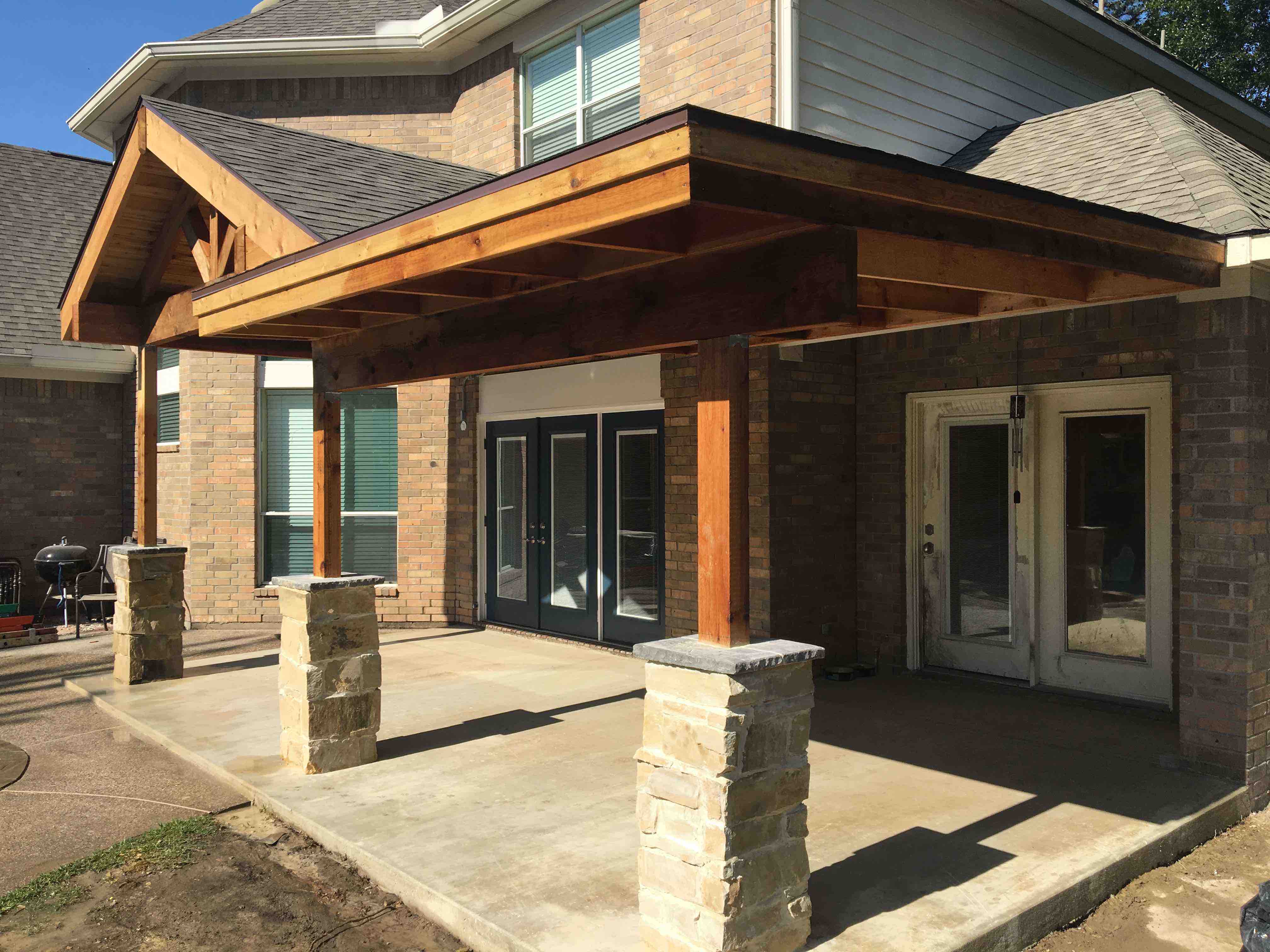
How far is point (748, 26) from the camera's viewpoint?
312 inches

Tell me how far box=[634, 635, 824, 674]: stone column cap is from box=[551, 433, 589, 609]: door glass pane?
19.3 feet

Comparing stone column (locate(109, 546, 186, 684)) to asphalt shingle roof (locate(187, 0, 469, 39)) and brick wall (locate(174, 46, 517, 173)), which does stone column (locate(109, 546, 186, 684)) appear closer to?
brick wall (locate(174, 46, 517, 173))

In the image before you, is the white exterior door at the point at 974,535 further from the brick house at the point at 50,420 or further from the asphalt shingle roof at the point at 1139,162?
the brick house at the point at 50,420

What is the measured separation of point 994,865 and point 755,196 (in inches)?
123

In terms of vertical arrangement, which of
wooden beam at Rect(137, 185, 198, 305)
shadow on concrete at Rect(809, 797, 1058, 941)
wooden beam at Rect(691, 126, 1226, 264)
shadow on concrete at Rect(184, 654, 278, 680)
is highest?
wooden beam at Rect(137, 185, 198, 305)

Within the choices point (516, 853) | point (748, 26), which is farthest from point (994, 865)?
point (748, 26)

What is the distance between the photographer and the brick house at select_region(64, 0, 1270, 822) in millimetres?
5613

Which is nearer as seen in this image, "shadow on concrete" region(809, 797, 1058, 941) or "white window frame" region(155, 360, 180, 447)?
"shadow on concrete" region(809, 797, 1058, 941)

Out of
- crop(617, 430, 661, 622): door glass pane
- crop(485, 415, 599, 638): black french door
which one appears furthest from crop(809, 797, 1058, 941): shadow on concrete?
crop(485, 415, 599, 638): black french door

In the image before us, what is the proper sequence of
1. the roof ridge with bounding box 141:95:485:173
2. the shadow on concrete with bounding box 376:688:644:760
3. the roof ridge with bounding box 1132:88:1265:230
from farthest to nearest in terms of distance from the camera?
the roof ridge with bounding box 141:95:485:173 < the shadow on concrete with bounding box 376:688:644:760 < the roof ridge with bounding box 1132:88:1265:230

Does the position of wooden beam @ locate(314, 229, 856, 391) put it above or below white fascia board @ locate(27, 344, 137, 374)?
below

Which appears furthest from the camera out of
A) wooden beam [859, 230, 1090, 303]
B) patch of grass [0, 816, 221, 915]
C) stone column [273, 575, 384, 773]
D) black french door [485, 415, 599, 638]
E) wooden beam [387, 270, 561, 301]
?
black french door [485, 415, 599, 638]

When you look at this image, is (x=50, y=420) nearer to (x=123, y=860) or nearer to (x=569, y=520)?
(x=569, y=520)

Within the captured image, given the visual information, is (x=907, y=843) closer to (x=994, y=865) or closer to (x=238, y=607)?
(x=994, y=865)
